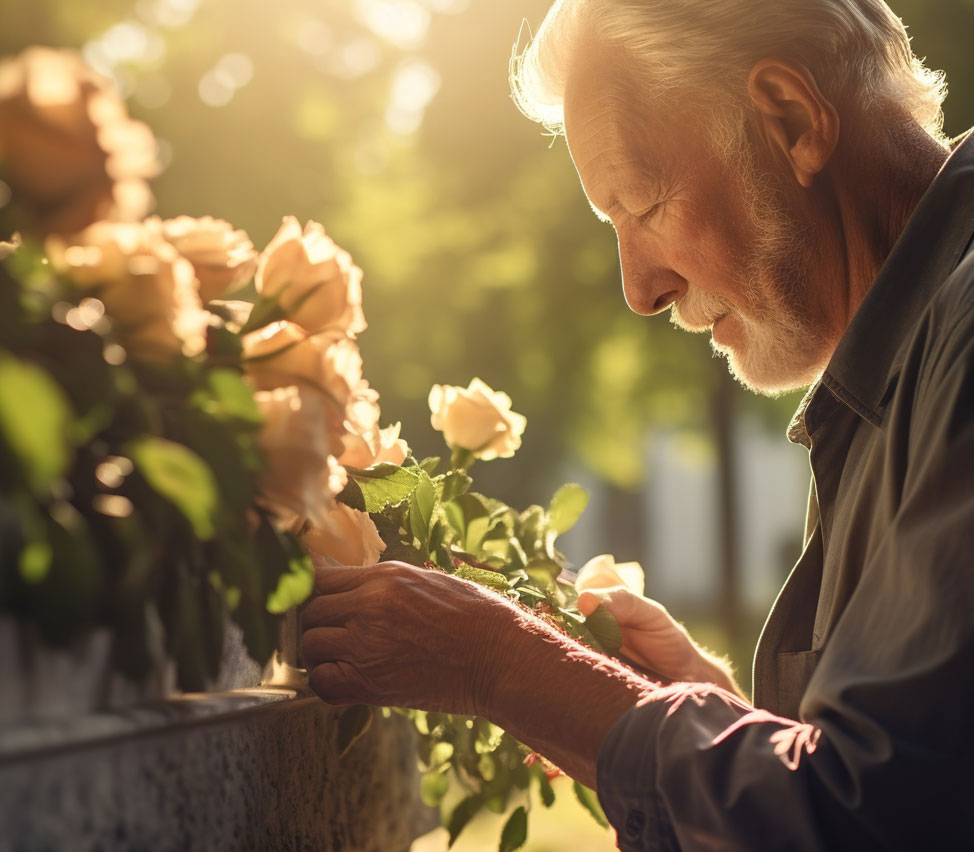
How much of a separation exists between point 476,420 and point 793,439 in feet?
3.08

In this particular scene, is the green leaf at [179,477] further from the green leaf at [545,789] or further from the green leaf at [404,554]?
the green leaf at [545,789]

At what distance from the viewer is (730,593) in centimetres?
704

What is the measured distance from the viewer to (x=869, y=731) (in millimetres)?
1038

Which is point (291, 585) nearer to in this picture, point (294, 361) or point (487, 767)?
point (294, 361)

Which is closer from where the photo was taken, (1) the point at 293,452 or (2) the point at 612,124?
(1) the point at 293,452

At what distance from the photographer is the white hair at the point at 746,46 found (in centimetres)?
192

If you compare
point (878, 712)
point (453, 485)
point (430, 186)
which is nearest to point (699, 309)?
point (453, 485)

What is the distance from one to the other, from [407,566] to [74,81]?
79cm

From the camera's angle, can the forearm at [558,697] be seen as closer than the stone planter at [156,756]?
No

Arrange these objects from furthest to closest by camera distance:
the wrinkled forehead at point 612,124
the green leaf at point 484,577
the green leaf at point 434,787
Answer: the wrinkled forehead at point 612,124, the green leaf at point 434,787, the green leaf at point 484,577

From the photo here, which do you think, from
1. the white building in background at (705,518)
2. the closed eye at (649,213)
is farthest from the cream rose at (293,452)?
the white building in background at (705,518)

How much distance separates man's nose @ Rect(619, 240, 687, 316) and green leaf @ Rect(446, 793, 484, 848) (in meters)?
1.11

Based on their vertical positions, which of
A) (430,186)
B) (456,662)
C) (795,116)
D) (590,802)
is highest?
(430,186)

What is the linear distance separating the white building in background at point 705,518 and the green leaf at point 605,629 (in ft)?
18.7
